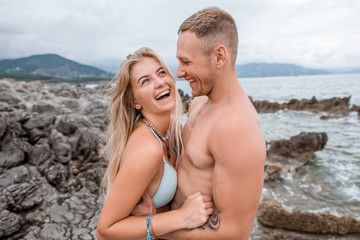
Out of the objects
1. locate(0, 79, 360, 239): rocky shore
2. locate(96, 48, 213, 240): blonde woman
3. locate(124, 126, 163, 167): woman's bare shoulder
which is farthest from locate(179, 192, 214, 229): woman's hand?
locate(0, 79, 360, 239): rocky shore

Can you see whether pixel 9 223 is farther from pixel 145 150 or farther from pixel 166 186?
pixel 145 150

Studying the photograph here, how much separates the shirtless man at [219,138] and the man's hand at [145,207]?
31cm

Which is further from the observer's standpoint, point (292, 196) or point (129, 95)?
point (292, 196)

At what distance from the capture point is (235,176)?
74.9 inches

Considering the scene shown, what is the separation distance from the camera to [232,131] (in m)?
1.95

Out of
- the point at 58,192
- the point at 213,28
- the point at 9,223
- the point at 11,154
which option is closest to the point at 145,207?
the point at 213,28

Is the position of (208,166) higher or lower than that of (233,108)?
lower

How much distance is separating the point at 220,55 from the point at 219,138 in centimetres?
79

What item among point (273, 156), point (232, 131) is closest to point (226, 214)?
point (232, 131)

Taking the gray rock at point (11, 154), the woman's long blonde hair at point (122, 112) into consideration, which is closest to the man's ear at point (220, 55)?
the woman's long blonde hair at point (122, 112)

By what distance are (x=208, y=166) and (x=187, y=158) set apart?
0.32 m

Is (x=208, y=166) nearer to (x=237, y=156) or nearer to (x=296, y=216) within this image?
(x=237, y=156)

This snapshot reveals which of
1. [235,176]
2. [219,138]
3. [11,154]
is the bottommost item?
[11,154]

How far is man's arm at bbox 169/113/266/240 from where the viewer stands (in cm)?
188
